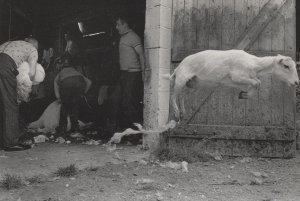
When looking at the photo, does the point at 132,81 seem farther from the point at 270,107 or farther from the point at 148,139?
the point at 270,107

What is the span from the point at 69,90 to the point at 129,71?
53.3 inches

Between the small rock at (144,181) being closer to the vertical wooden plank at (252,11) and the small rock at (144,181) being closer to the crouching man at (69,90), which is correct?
the vertical wooden plank at (252,11)

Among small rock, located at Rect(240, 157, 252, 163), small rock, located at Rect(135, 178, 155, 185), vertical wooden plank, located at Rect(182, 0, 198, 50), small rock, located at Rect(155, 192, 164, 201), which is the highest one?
vertical wooden plank, located at Rect(182, 0, 198, 50)

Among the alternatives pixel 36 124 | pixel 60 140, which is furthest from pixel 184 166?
pixel 36 124

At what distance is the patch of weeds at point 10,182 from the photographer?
13.0 feet

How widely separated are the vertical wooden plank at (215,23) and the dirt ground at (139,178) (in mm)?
1581

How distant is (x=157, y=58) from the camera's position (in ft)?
17.3

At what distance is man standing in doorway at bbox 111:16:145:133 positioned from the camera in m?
5.48

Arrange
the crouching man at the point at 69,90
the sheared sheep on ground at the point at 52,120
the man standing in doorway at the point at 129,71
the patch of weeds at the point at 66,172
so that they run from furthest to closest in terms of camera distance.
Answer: the sheared sheep on ground at the point at 52,120 → the crouching man at the point at 69,90 → the man standing in doorway at the point at 129,71 → the patch of weeds at the point at 66,172

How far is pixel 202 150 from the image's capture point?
219 inches

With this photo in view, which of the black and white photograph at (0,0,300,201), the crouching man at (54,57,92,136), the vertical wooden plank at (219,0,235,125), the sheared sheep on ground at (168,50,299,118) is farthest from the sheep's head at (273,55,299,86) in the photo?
the crouching man at (54,57,92,136)

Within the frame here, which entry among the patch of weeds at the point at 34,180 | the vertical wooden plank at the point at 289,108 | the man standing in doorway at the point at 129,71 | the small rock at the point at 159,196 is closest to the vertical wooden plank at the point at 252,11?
the vertical wooden plank at the point at 289,108

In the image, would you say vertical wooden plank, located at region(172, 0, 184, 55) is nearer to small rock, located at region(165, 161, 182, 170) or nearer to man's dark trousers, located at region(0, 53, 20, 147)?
small rock, located at region(165, 161, 182, 170)

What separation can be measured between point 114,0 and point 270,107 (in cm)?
460
